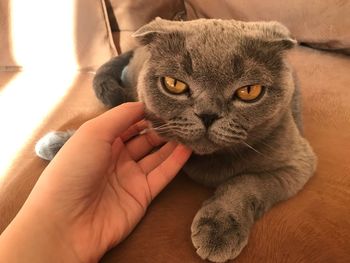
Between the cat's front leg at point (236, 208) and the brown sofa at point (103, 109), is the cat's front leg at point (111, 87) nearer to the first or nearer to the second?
the brown sofa at point (103, 109)

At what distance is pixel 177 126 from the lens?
0.72 m

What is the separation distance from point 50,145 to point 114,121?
271mm

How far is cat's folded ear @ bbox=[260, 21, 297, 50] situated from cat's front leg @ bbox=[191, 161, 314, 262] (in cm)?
30

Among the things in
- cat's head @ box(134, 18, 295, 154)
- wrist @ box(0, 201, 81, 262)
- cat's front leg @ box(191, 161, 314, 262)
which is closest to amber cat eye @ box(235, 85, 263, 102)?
cat's head @ box(134, 18, 295, 154)

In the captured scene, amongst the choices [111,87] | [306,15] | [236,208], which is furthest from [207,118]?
[306,15]

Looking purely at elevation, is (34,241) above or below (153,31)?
below

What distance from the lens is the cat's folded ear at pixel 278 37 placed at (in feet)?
2.40

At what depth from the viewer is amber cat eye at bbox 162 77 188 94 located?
72 centimetres

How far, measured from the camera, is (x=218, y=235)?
713 mm

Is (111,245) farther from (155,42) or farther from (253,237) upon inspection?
(155,42)

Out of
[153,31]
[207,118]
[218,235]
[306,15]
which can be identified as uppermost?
[153,31]

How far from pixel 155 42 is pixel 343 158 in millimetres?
573

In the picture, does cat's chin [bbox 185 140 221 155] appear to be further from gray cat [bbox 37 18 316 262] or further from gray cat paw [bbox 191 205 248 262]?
gray cat paw [bbox 191 205 248 262]

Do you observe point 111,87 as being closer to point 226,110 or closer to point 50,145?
point 50,145
